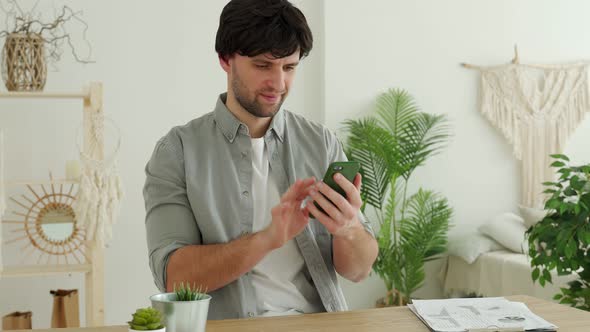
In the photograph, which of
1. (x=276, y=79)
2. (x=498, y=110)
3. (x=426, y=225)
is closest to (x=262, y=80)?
(x=276, y=79)

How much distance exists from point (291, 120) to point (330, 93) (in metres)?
2.64

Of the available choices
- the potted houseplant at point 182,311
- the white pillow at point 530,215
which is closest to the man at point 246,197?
the potted houseplant at point 182,311

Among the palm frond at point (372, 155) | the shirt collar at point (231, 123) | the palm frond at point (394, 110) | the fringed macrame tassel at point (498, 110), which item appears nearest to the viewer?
the shirt collar at point (231, 123)

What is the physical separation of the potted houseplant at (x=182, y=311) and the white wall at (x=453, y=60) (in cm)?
344

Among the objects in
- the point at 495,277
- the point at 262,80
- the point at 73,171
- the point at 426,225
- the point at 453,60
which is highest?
the point at 453,60

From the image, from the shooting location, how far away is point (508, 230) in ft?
15.5

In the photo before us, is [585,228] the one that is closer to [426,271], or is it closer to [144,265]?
[426,271]

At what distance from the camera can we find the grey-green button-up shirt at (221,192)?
1933 mm

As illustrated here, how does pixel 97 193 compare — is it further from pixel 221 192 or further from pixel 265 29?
pixel 265 29

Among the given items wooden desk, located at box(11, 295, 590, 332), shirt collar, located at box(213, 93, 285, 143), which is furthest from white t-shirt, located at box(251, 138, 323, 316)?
wooden desk, located at box(11, 295, 590, 332)

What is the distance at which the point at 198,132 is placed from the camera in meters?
2.09

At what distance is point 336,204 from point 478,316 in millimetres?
376

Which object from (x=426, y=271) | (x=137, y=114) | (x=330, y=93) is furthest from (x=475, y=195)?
(x=137, y=114)

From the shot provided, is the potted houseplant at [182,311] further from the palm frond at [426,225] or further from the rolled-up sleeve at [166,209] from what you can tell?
the palm frond at [426,225]
